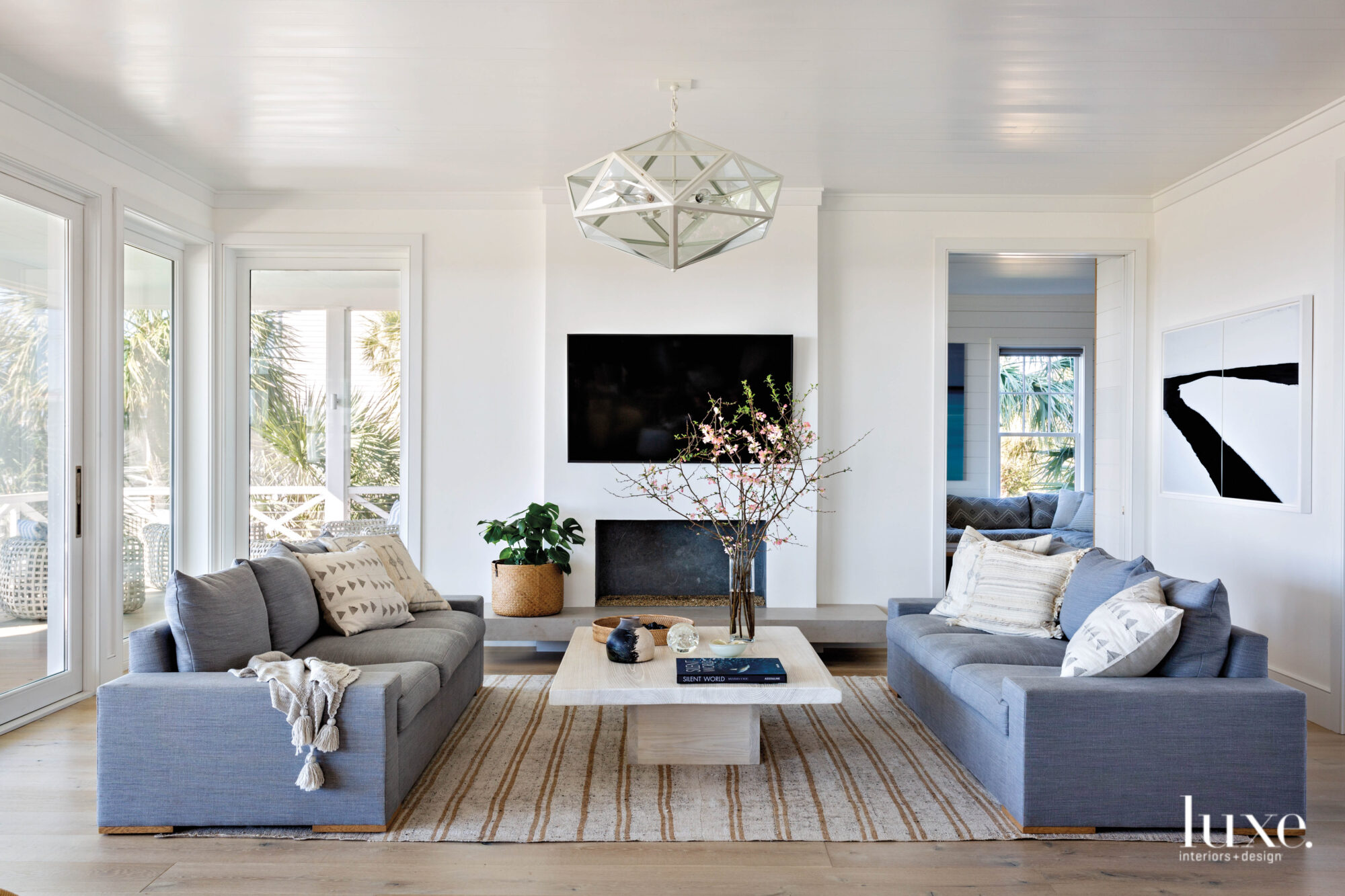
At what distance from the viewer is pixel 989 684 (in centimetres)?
292

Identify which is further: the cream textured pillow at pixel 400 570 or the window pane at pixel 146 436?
the window pane at pixel 146 436

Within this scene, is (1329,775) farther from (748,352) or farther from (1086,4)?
(748,352)

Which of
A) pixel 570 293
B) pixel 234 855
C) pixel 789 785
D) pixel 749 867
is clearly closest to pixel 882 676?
pixel 789 785

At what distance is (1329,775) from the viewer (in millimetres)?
3207

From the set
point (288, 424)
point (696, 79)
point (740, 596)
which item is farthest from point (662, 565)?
point (696, 79)

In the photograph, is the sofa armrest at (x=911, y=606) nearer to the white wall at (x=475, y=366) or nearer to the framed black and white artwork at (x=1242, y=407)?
the framed black and white artwork at (x=1242, y=407)

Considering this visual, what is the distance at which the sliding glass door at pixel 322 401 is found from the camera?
5.50 metres

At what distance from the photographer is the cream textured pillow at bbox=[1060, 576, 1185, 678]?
274cm

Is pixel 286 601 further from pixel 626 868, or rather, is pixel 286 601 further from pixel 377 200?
pixel 377 200

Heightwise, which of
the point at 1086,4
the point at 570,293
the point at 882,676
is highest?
the point at 1086,4

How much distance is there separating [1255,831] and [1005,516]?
5089 mm

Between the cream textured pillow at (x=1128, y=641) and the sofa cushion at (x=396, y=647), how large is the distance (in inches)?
84.7

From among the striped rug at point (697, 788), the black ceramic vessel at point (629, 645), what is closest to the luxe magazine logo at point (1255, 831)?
the striped rug at point (697, 788)

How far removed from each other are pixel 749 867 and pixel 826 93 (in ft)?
9.53
